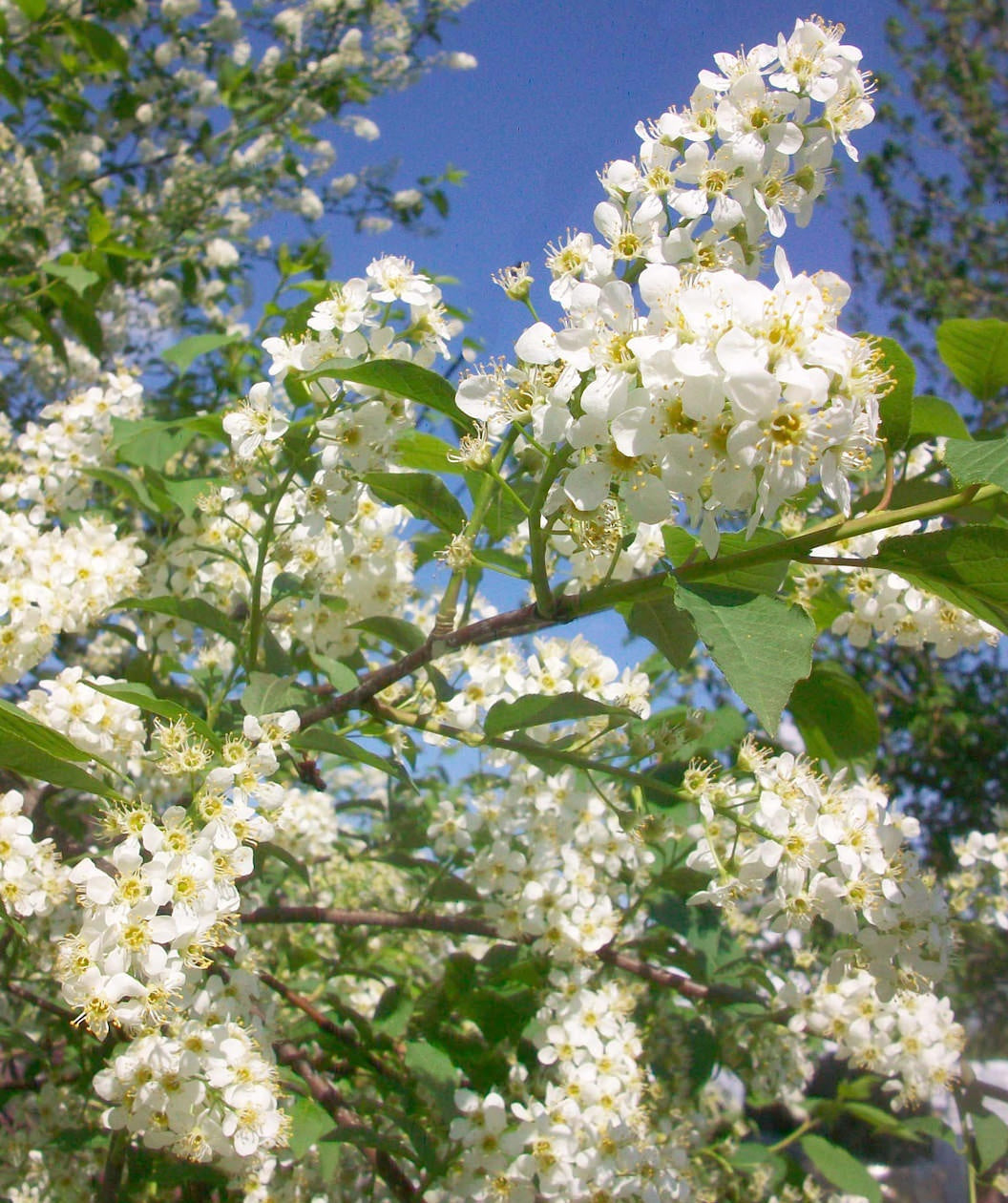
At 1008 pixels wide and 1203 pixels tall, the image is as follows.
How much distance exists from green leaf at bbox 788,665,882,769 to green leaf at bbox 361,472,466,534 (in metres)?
0.75

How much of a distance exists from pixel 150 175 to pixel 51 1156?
4376 millimetres

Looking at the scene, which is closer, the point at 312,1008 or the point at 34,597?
the point at 34,597

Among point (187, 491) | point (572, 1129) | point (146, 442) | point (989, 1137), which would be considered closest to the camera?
point (572, 1129)

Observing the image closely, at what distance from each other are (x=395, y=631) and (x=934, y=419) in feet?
3.21

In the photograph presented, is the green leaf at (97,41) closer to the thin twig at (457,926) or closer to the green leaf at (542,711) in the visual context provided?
the thin twig at (457,926)

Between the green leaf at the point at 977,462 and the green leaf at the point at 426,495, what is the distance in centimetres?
74

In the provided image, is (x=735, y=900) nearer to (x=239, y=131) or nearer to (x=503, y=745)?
(x=503, y=745)

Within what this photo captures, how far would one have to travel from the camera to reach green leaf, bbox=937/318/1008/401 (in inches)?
60.5

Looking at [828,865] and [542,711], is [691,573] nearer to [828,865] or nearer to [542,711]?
[542,711]

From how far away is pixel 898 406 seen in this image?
1.40m

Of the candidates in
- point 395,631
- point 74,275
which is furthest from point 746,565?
point 74,275

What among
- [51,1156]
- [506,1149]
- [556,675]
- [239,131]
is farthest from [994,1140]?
[239,131]

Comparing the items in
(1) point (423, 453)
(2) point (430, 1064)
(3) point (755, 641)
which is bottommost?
(2) point (430, 1064)

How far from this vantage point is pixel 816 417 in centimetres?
109
